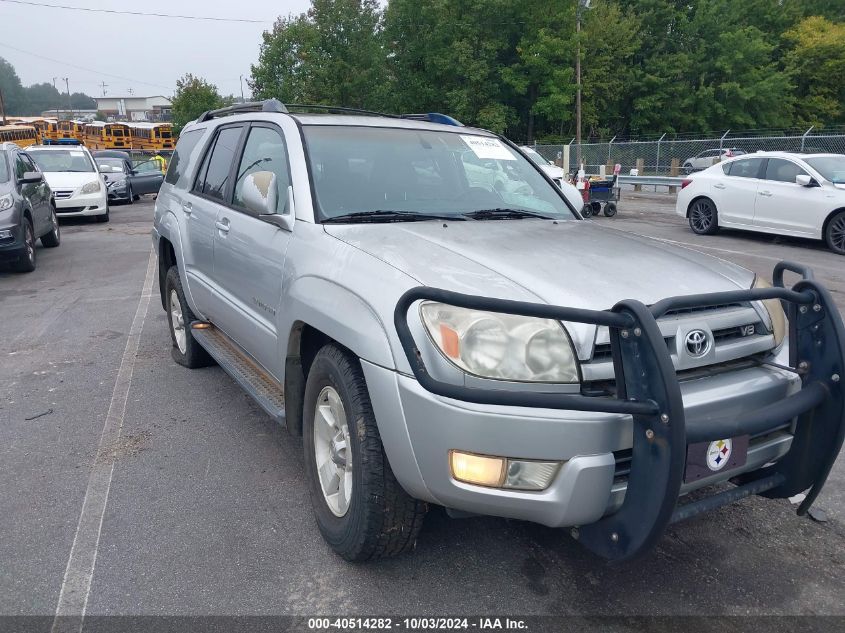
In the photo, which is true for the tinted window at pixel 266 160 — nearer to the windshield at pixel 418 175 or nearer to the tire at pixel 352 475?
the windshield at pixel 418 175

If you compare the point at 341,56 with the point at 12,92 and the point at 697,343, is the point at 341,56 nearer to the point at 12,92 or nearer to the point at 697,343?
the point at 697,343

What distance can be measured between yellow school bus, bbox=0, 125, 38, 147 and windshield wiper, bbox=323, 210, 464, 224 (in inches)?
1243

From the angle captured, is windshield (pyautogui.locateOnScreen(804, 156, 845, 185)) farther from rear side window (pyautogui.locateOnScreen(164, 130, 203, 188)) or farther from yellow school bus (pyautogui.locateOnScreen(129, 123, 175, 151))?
yellow school bus (pyautogui.locateOnScreen(129, 123, 175, 151))

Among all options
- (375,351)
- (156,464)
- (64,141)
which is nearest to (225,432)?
(156,464)

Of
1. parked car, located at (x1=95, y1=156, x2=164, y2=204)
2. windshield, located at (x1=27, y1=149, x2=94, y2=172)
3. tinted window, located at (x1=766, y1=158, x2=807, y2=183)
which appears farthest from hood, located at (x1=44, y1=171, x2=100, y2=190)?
tinted window, located at (x1=766, y1=158, x2=807, y2=183)

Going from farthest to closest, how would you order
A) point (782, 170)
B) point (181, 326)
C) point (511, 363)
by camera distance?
point (782, 170), point (181, 326), point (511, 363)

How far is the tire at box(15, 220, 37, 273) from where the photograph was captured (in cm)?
955

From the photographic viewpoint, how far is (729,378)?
249cm

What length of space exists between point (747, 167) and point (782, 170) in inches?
29.2

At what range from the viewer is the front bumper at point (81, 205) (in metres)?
15.1

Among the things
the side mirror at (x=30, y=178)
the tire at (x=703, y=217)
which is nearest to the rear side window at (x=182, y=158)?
the side mirror at (x=30, y=178)

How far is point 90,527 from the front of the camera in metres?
3.16

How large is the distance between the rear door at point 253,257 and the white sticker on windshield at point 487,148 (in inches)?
45.5

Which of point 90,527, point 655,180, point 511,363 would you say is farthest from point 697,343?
point 655,180
